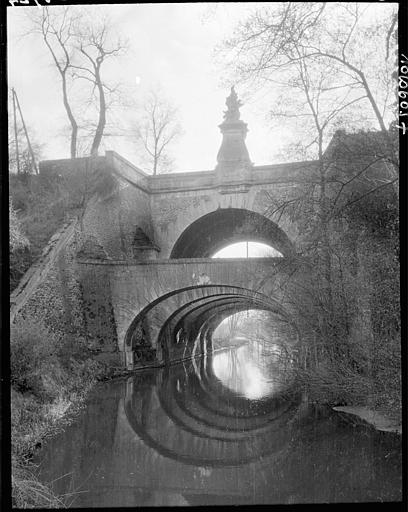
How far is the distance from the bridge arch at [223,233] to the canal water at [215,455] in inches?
336

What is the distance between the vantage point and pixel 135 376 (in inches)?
679

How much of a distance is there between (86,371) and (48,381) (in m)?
3.31

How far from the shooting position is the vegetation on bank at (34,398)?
23.1ft

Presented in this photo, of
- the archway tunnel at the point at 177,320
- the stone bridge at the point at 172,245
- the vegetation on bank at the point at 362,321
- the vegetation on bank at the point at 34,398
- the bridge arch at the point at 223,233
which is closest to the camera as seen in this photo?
the vegetation on bank at the point at 34,398

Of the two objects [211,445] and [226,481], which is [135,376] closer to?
[211,445]

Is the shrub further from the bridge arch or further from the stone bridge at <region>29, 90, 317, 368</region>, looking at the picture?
the bridge arch

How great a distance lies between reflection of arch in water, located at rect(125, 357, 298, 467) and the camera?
30.2ft

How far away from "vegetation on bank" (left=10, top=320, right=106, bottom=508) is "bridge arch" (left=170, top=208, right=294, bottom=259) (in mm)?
9852

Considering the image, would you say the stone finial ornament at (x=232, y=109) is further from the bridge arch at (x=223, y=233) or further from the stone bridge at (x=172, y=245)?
the bridge arch at (x=223, y=233)

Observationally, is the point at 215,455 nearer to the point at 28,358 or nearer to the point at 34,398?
the point at 34,398

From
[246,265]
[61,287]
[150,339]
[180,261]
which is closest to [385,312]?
[246,265]

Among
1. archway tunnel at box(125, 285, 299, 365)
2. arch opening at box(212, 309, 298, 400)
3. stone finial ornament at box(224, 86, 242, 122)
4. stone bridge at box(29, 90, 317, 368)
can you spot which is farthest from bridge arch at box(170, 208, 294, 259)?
stone finial ornament at box(224, 86, 242, 122)

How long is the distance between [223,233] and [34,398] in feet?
50.4

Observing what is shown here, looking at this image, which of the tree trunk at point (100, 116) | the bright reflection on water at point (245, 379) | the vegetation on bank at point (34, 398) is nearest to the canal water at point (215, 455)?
the vegetation on bank at point (34, 398)
